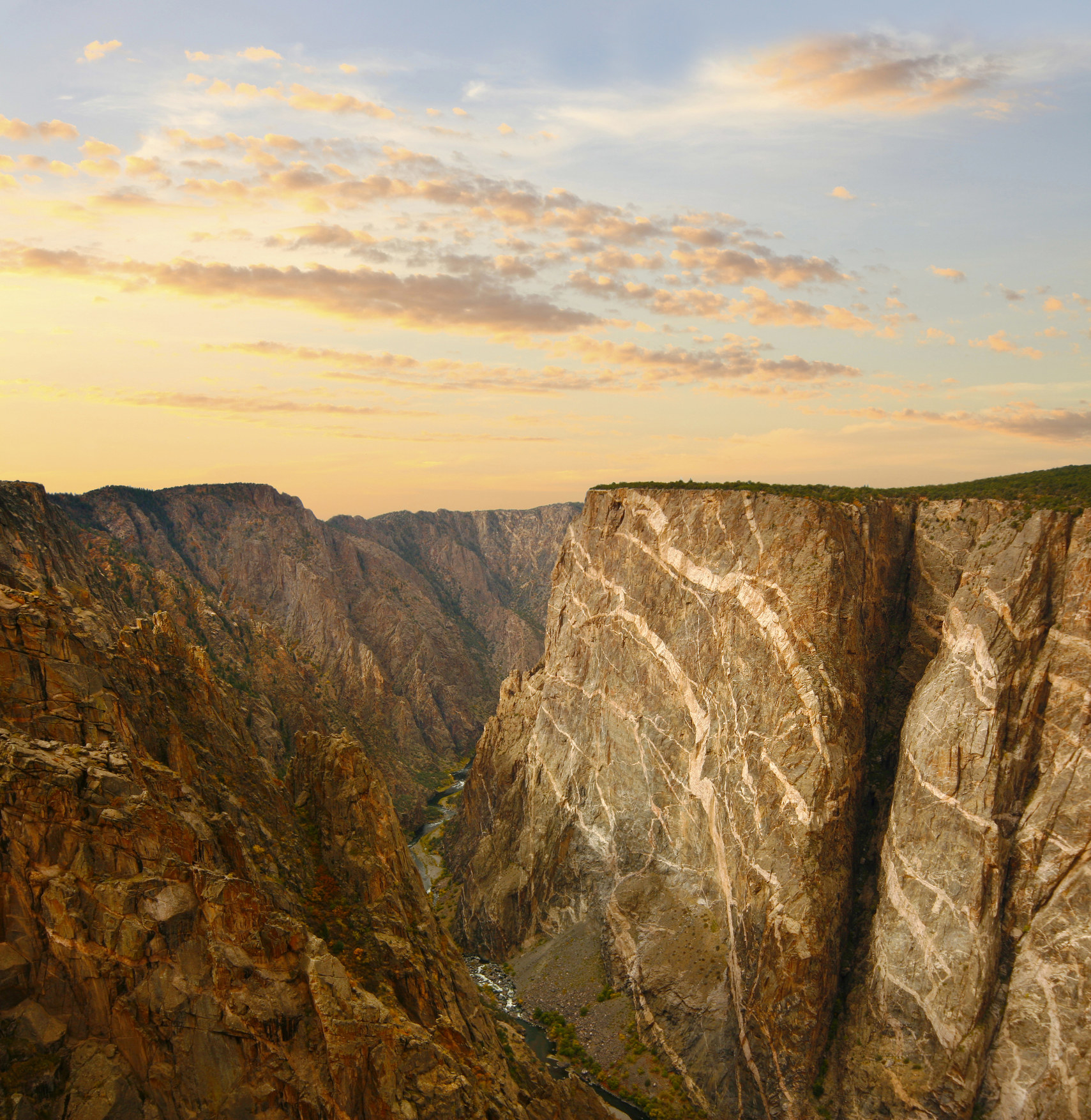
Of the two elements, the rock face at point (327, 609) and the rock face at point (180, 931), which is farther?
the rock face at point (327, 609)

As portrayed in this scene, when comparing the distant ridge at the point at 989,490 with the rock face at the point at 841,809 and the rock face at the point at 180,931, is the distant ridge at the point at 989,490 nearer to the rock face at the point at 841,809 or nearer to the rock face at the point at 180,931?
the rock face at the point at 841,809

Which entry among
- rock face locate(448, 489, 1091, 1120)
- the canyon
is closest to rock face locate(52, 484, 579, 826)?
the canyon

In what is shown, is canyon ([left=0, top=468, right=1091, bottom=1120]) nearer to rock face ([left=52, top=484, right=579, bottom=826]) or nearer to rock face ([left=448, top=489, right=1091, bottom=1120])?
rock face ([left=448, top=489, right=1091, bottom=1120])

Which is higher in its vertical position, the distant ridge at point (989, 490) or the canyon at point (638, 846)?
the distant ridge at point (989, 490)

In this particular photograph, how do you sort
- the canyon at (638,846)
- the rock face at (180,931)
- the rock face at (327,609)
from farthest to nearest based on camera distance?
the rock face at (327,609)
the canyon at (638,846)
the rock face at (180,931)

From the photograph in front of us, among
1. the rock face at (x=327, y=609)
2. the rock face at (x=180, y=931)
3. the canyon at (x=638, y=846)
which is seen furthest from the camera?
the rock face at (x=327, y=609)

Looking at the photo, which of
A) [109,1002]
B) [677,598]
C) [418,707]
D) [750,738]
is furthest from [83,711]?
[418,707]

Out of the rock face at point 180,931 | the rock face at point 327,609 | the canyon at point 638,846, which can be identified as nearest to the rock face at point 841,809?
the canyon at point 638,846
